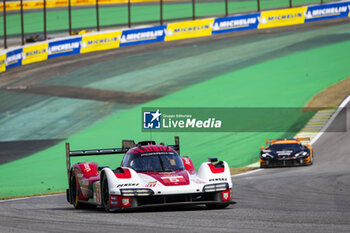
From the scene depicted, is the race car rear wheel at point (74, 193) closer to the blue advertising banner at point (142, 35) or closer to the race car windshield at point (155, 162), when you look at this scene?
the race car windshield at point (155, 162)

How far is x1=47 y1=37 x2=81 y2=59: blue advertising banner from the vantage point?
5578cm

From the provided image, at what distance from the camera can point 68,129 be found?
3512 cm

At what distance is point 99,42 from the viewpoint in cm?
5791

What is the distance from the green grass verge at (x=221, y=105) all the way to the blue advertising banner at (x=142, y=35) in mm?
14819

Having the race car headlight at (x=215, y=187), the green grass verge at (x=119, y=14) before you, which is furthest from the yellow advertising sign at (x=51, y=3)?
the race car headlight at (x=215, y=187)

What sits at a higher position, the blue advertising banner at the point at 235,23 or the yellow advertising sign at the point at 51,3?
the yellow advertising sign at the point at 51,3

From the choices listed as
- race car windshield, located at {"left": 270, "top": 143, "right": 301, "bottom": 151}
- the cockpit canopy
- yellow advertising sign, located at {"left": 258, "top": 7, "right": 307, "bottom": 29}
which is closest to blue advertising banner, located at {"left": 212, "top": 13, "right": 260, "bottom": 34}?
yellow advertising sign, located at {"left": 258, "top": 7, "right": 307, "bottom": 29}

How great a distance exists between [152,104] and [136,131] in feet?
17.3

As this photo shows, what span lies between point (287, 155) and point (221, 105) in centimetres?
1086

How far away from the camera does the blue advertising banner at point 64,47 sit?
55.8 m

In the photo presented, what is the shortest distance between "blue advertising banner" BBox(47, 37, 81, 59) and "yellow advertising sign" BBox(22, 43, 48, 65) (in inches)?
19.2

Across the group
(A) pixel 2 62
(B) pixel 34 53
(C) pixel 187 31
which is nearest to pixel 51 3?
(C) pixel 187 31

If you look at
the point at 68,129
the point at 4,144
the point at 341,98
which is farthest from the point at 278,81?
the point at 4,144

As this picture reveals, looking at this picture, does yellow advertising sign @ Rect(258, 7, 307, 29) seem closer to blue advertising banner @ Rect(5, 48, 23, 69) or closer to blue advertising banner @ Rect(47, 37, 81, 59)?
blue advertising banner @ Rect(47, 37, 81, 59)
